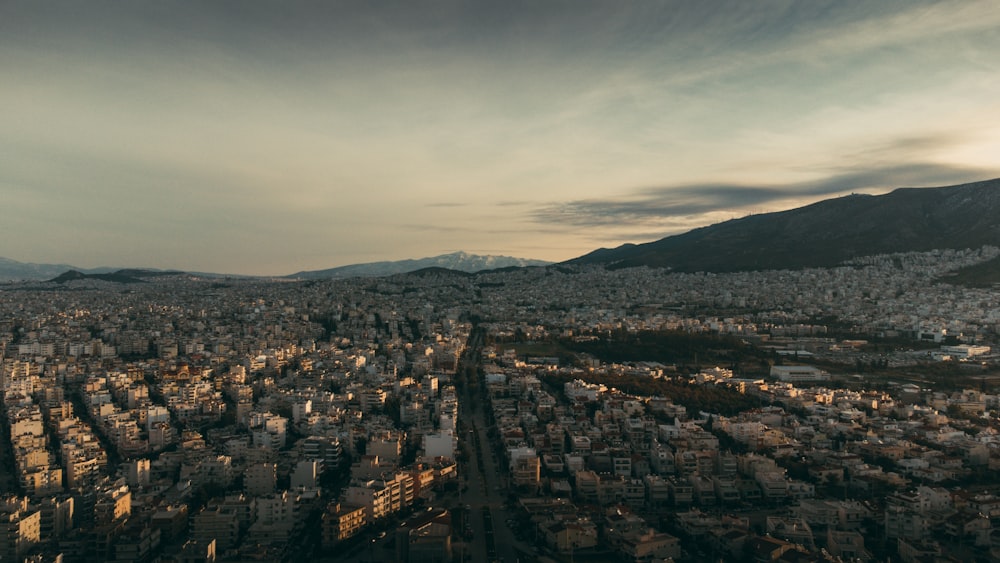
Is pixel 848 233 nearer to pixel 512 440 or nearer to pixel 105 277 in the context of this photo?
pixel 512 440

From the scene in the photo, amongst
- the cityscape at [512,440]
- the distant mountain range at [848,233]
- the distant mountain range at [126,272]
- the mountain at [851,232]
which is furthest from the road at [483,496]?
the distant mountain range at [126,272]

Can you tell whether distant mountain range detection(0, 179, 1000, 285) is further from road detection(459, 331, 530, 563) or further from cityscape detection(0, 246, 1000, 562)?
road detection(459, 331, 530, 563)

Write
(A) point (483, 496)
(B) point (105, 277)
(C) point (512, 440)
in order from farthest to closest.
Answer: (B) point (105, 277)
(C) point (512, 440)
(A) point (483, 496)

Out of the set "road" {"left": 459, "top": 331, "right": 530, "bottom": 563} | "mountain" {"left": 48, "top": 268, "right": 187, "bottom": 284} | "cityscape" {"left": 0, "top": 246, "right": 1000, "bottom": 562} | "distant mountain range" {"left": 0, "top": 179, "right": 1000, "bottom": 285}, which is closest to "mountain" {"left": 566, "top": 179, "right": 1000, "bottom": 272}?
"distant mountain range" {"left": 0, "top": 179, "right": 1000, "bottom": 285}

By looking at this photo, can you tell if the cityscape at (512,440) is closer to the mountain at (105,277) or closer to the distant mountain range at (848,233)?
the distant mountain range at (848,233)

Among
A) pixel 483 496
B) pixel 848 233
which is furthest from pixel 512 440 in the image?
pixel 848 233

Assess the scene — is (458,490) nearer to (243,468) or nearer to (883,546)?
(243,468)
